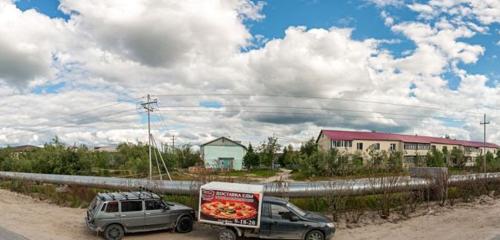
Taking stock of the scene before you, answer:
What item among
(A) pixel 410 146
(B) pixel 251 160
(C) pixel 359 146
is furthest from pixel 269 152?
(A) pixel 410 146

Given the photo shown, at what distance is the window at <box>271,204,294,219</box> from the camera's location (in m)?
15.1

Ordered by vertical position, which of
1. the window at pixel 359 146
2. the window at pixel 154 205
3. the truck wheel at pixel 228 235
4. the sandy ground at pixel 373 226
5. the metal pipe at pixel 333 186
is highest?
the window at pixel 359 146

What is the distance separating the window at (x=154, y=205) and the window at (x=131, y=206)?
31cm

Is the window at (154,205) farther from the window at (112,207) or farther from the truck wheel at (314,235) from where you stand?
the truck wheel at (314,235)

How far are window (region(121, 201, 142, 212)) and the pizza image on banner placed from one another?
2753 millimetres

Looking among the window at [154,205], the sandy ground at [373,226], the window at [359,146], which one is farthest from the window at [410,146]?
the window at [154,205]

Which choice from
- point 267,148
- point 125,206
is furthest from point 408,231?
point 267,148

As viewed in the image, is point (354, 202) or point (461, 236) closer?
point (461, 236)

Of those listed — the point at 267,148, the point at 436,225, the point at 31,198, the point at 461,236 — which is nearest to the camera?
the point at 461,236

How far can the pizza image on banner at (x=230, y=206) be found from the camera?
1473 centimetres

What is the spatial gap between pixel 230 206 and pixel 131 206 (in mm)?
4066

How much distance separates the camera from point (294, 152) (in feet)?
269

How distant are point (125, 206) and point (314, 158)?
42.1 m

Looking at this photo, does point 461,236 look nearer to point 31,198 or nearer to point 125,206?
point 125,206
